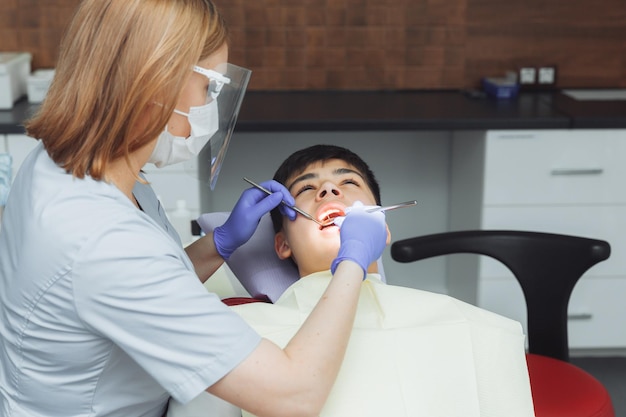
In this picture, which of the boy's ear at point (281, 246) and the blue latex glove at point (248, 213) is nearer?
the blue latex glove at point (248, 213)

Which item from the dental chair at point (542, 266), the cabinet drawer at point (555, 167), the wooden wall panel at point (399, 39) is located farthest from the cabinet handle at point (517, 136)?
the dental chair at point (542, 266)

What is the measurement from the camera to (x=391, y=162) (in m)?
3.43

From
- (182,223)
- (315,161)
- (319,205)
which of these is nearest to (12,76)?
(182,223)

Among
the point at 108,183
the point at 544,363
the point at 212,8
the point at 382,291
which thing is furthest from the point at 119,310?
the point at 544,363

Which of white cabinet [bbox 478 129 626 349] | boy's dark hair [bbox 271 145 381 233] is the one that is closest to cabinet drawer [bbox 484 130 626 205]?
white cabinet [bbox 478 129 626 349]

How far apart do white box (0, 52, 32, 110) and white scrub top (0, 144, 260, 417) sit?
5.98 feet

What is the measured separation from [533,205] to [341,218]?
1464 mm

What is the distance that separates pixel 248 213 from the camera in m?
1.67

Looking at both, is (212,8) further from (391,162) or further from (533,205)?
(391,162)

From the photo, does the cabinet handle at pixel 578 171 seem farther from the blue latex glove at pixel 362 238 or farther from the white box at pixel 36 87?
the white box at pixel 36 87

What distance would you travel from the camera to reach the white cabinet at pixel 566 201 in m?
2.89

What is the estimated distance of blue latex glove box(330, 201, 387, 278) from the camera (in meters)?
1.35

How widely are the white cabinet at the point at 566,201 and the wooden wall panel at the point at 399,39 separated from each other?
0.60 metres

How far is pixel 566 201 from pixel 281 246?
143cm
